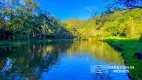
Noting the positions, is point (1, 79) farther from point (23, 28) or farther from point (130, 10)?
point (23, 28)

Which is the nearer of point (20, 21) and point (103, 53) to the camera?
point (103, 53)

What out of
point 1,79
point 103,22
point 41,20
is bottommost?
point 1,79

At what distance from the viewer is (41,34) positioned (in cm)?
13212

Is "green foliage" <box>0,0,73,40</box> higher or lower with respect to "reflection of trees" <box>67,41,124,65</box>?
higher

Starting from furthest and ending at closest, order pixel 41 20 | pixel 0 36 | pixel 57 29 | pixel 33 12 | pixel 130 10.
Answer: pixel 57 29 → pixel 41 20 → pixel 33 12 → pixel 0 36 → pixel 130 10

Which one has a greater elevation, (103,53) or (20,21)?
(20,21)

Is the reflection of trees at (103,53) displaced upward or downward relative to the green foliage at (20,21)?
downward

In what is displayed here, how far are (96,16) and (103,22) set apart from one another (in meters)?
0.95

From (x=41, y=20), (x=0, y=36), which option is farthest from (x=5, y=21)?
(x=41, y=20)

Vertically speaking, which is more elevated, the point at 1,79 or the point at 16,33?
the point at 16,33

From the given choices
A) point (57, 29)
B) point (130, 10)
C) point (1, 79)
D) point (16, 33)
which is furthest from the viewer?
point (57, 29)

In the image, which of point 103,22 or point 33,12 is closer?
point 103,22

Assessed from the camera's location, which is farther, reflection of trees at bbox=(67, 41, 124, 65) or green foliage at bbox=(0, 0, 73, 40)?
green foliage at bbox=(0, 0, 73, 40)

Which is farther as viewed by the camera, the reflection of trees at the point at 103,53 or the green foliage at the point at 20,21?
the green foliage at the point at 20,21
